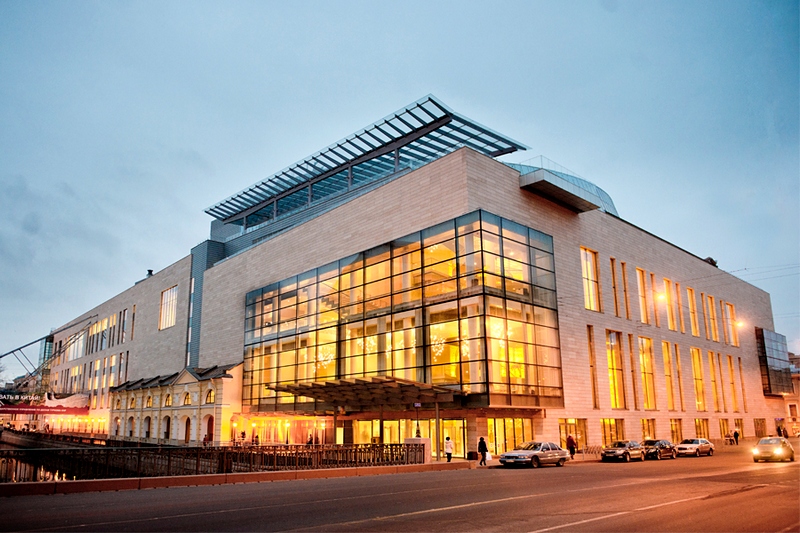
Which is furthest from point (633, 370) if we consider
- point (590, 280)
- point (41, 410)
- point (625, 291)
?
point (41, 410)

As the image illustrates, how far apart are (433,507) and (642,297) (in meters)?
44.7

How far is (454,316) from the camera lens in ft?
125

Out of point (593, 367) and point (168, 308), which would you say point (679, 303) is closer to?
point (593, 367)

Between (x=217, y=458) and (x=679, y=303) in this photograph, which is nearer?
(x=217, y=458)

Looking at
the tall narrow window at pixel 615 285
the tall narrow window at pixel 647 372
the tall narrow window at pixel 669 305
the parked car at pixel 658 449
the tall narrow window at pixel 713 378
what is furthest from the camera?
the tall narrow window at pixel 713 378

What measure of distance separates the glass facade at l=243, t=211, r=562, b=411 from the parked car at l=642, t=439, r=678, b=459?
630 centimetres

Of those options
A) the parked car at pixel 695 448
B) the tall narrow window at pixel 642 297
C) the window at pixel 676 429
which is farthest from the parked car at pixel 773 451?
the window at pixel 676 429

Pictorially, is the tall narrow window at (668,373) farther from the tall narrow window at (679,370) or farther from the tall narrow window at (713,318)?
the tall narrow window at (713,318)

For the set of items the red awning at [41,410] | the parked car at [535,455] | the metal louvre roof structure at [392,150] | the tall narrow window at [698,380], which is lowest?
the parked car at [535,455]

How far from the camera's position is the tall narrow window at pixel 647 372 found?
50259 millimetres

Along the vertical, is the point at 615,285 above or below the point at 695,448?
above

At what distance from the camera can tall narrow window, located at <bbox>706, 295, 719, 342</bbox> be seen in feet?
212

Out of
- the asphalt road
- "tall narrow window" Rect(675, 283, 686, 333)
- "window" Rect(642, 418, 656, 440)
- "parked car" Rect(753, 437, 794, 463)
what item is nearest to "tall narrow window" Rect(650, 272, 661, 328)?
"tall narrow window" Rect(675, 283, 686, 333)

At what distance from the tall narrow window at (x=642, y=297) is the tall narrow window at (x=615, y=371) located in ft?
16.2
